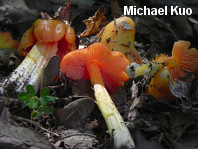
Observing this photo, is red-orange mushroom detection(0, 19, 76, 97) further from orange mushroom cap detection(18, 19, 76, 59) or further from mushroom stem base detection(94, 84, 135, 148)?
mushroom stem base detection(94, 84, 135, 148)

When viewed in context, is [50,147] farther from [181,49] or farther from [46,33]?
[181,49]

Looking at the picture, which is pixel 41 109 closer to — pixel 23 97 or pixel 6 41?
pixel 23 97

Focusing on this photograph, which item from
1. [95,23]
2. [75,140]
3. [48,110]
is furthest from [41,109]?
[95,23]

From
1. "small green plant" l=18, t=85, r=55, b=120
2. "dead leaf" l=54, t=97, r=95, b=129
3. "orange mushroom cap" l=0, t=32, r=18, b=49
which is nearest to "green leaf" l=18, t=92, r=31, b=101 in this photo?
"small green plant" l=18, t=85, r=55, b=120

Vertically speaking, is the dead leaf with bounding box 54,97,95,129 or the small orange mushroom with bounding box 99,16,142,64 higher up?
the small orange mushroom with bounding box 99,16,142,64

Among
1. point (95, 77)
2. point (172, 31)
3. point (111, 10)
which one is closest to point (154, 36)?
point (172, 31)

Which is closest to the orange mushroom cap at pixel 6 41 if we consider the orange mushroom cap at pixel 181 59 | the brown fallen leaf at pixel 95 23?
the brown fallen leaf at pixel 95 23

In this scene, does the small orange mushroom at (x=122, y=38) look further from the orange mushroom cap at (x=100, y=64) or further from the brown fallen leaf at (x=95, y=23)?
the brown fallen leaf at (x=95, y=23)

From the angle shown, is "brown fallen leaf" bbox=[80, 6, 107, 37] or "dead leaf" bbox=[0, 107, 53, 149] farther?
"brown fallen leaf" bbox=[80, 6, 107, 37]
